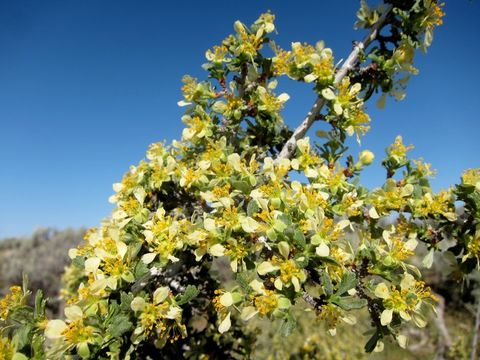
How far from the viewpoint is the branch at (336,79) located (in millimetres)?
2217

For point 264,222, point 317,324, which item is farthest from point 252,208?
point 317,324

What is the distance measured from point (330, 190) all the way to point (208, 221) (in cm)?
70

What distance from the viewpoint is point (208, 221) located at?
167cm

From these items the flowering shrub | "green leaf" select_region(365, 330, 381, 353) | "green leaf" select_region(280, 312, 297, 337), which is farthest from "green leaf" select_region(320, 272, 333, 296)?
"green leaf" select_region(365, 330, 381, 353)

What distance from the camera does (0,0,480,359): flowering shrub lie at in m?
1.54

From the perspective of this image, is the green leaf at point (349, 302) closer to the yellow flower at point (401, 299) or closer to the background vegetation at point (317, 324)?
the yellow flower at point (401, 299)

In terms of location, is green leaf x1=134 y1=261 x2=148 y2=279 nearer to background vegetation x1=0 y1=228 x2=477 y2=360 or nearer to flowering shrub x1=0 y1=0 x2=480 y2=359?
flowering shrub x1=0 y1=0 x2=480 y2=359

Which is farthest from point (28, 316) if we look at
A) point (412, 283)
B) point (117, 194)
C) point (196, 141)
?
point (412, 283)

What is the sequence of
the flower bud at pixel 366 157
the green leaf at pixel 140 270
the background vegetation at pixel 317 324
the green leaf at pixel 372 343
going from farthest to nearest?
the background vegetation at pixel 317 324 < the flower bud at pixel 366 157 < the green leaf at pixel 372 343 < the green leaf at pixel 140 270

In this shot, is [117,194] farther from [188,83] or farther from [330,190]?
[330,190]

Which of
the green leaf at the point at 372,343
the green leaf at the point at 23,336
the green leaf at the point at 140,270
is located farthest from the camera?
the green leaf at the point at 372,343

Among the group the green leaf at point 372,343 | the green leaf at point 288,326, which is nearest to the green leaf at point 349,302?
the green leaf at point 288,326

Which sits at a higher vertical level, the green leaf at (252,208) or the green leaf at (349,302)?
the green leaf at (252,208)

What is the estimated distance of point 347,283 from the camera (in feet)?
4.95
